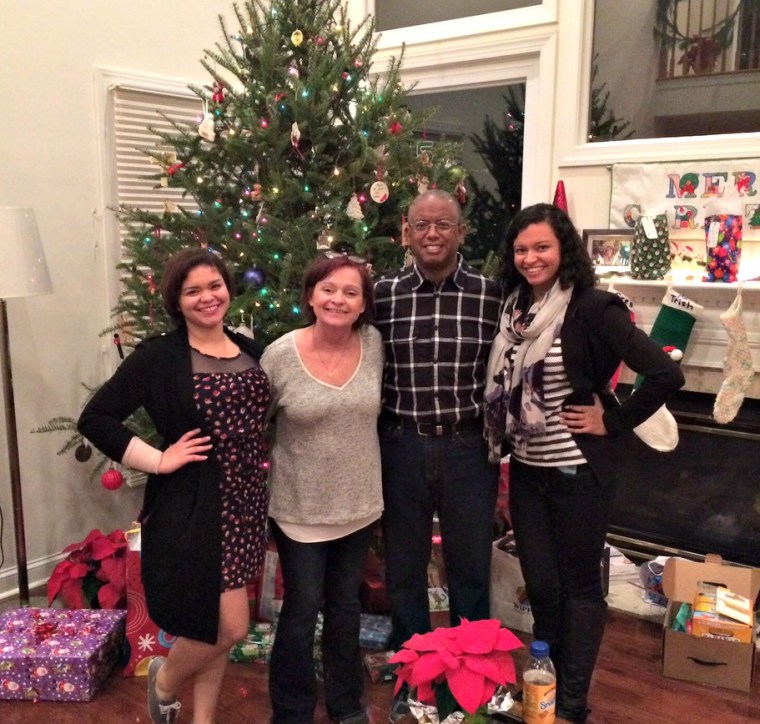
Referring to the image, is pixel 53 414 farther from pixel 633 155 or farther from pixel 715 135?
Result: pixel 715 135

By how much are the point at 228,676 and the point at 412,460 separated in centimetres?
102

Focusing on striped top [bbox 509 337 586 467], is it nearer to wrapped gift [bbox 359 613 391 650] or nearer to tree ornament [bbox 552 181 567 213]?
wrapped gift [bbox 359 613 391 650]

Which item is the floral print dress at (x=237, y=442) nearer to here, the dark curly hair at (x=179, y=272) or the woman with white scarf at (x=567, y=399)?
the dark curly hair at (x=179, y=272)

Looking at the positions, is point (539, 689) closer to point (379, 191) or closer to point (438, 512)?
point (438, 512)

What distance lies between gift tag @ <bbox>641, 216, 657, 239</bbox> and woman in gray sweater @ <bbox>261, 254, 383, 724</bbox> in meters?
1.49

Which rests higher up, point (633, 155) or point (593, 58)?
point (593, 58)

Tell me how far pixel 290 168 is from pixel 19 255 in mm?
946

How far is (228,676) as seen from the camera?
2.40 m

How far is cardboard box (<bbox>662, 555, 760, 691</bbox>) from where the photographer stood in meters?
2.34

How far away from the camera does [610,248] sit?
10.3 feet

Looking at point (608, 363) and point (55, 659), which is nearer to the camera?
point (608, 363)

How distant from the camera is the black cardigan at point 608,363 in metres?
1.81

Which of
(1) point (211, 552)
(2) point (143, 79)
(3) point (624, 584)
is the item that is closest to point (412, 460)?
(1) point (211, 552)

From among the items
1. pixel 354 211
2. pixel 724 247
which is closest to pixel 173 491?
pixel 354 211
